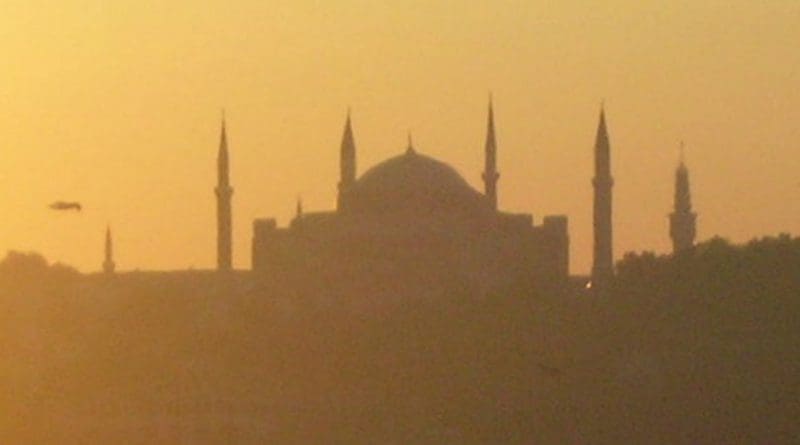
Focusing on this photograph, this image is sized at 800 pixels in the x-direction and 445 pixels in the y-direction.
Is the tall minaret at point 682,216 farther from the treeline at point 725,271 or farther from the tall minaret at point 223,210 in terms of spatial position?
the treeline at point 725,271

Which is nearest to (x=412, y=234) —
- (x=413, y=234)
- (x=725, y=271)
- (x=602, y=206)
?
(x=413, y=234)

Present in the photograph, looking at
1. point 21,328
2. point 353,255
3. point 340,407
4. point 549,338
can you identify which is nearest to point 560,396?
point 340,407

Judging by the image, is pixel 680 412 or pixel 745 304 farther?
pixel 745 304

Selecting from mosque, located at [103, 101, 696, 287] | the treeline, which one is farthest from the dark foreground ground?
mosque, located at [103, 101, 696, 287]

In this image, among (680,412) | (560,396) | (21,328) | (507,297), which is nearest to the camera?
(680,412)

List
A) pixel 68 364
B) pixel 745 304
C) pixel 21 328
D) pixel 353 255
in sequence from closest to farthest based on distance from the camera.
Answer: pixel 745 304 < pixel 68 364 < pixel 21 328 < pixel 353 255

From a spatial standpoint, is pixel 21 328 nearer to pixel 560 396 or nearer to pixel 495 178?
pixel 495 178
